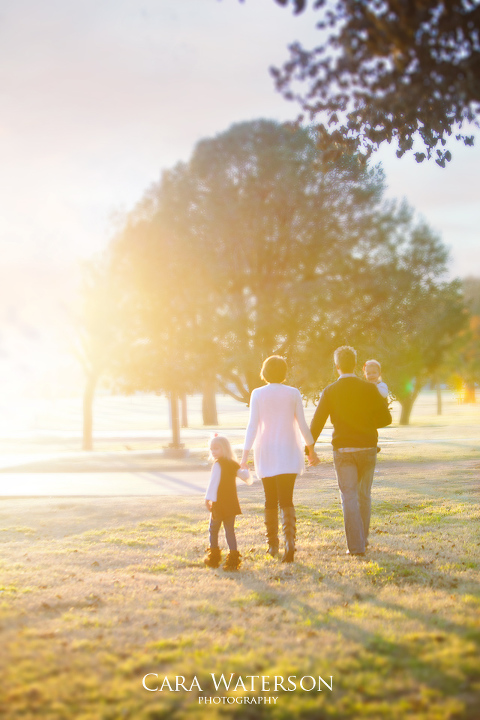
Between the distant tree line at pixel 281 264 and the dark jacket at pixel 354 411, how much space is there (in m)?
7.90

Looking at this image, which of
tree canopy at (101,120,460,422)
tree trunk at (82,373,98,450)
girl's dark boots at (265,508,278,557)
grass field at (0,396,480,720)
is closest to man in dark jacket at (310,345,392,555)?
grass field at (0,396,480,720)

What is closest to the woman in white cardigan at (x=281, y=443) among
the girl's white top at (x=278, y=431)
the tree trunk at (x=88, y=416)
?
the girl's white top at (x=278, y=431)

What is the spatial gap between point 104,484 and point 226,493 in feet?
25.3

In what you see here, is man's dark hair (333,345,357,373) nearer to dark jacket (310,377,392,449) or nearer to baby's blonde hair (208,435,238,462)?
dark jacket (310,377,392,449)

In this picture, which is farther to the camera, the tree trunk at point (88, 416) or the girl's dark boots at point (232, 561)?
the tree trunk at point (88, 416)

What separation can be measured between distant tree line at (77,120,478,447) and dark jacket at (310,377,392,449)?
25.9 feet

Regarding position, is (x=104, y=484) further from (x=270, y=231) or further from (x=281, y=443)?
(x=281, y=443)

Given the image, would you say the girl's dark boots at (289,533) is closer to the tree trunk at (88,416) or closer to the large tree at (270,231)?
the large tree at (270,231)

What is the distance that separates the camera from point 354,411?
658 cm

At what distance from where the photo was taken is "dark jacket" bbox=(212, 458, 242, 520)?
6426 millimetres

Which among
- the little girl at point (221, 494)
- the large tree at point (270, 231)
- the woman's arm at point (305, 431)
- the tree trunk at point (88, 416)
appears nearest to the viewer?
the little girl at point (221, 494)

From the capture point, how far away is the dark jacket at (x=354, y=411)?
6539mm

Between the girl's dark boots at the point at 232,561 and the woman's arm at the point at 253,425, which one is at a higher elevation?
the woman's arm at the point at 253,425

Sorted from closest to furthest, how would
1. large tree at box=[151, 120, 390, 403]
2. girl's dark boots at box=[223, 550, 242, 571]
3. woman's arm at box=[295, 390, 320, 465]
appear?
1. girl's dark boots at box=[223, 550, 242, 571]
2. woman's arm at box=[295, 390, 320, 465]
3. large tree at box=[151, 120, 390, 403]
